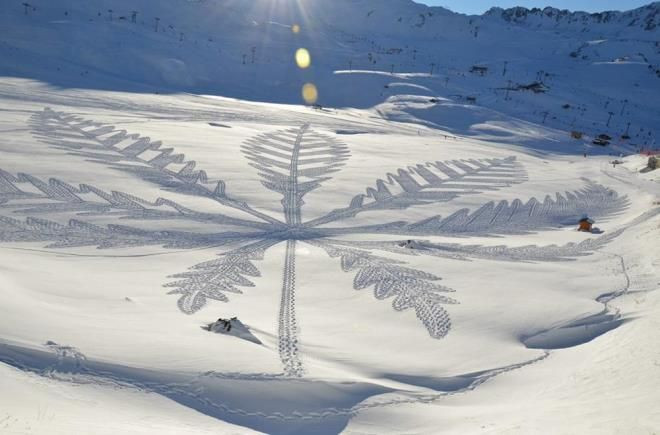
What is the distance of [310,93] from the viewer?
225 feet

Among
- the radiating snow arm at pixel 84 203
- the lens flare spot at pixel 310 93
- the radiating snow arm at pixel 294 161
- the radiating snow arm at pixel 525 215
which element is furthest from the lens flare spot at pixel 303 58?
the radiating snow arm at pixel 84 203

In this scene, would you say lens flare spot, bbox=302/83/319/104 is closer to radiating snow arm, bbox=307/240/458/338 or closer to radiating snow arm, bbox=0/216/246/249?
radiating snow arm, bbox=0/216/246/249

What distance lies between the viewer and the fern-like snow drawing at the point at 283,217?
1433 cm

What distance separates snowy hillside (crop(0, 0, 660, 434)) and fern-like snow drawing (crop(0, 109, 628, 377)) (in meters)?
0.10

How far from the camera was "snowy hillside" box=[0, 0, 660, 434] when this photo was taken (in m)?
7.96

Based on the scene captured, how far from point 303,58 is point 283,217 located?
226 ft

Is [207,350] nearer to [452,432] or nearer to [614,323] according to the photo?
[452,432]

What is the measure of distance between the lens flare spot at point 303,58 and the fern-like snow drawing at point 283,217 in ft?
177

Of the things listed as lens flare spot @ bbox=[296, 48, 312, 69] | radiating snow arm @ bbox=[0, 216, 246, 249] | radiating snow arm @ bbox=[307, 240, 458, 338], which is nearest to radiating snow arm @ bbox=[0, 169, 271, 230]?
radiating snow arm @ bbox=[0, 216, 246, 249]

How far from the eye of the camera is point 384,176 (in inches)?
1012

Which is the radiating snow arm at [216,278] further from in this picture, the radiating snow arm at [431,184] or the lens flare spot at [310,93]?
the lens flare spot at [310,93]

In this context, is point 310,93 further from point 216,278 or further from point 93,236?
point 216,278

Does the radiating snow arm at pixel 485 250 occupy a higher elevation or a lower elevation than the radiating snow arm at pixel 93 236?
higher

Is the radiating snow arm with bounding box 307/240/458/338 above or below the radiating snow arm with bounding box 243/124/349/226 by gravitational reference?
below
